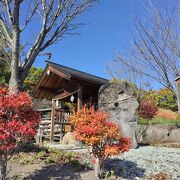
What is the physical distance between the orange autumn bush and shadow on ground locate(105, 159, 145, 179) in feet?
2.54

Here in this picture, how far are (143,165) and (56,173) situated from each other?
2830 millimetres

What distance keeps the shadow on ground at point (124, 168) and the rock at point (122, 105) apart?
2.83 meters

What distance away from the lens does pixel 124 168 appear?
727 cm

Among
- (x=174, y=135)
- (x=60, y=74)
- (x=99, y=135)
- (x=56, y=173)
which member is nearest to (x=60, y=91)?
(x=60, y=74)

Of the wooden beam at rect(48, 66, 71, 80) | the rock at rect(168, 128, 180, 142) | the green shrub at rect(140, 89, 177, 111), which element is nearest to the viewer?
the wooden beam at rect(48, 66, 71, 80)

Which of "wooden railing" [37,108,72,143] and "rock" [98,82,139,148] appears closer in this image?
"rock" [98,82,139,148]

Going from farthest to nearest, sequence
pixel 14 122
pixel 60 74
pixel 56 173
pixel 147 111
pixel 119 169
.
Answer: pixel 147 111 → pixel 60 74 → pixel 119 169 → pixel 56 173 → pixel 14 122

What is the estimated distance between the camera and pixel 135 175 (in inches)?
Result: 272

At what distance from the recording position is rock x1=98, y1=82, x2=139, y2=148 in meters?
10.6

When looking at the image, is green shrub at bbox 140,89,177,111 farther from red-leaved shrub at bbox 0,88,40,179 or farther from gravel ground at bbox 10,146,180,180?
red-leaved shrub at bbox 0,88,40,179

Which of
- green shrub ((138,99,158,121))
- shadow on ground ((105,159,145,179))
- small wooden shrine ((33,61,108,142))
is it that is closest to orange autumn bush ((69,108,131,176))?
shadow on ground ((105,159,145,179))

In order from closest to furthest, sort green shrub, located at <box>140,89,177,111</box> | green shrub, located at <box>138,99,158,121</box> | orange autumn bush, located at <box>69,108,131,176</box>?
orange autumn bush, located at <box>69,108,131,176</box>
green shrub, located at <box>138,99,158,121</box>
green shrub, located at <box>140,89,177,111</box>

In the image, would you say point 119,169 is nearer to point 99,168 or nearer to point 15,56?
point 99,168

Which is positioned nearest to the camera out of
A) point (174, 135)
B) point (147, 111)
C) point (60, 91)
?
point (174, 135)
